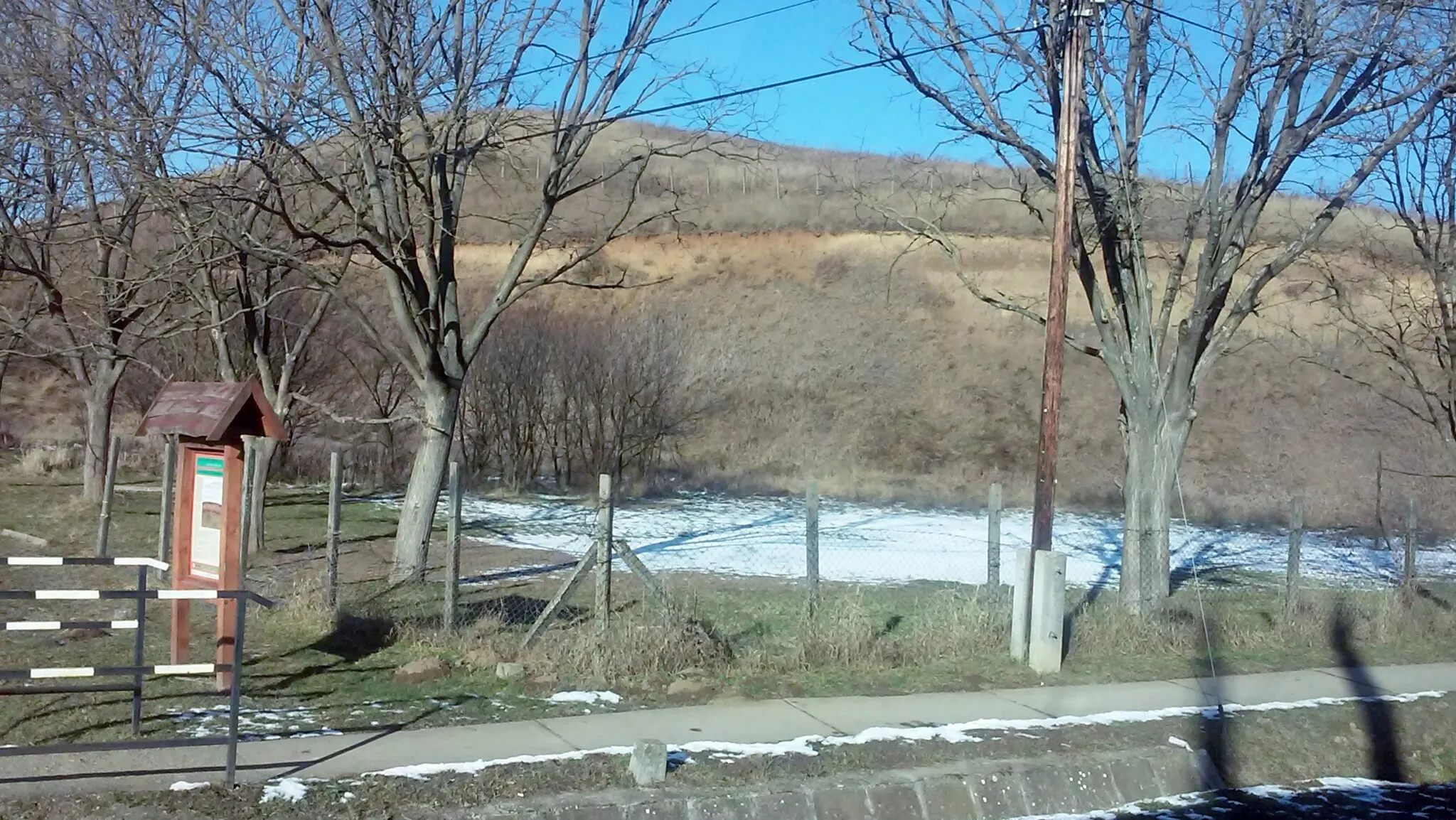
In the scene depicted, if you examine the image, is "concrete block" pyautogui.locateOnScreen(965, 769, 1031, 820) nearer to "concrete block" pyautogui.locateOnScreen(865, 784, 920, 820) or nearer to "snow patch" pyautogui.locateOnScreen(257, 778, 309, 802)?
"concrete block" pyautogui.locateOnScreen(865, 784, 920, 820)

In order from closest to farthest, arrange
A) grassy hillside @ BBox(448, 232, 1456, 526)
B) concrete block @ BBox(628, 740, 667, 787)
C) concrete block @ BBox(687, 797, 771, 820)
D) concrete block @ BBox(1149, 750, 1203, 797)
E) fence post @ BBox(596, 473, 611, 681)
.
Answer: concrete block @ BBox(687, 797, 771, 820) < concrete block @ BBox(628, 740, 667, 787) < concrete block @ BBox(1149, 750, 1203, 797) < fence post @ BBox(596, 473, 611, 681) < grassy hillside @ BBox(448, 232, 1456, 526)

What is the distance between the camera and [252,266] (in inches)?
787

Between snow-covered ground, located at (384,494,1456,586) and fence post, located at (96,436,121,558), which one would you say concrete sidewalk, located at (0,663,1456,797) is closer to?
snow-covered ground, located at (384,494,1456,586)

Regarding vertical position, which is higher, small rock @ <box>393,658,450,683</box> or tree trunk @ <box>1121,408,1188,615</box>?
tree trunk @ <box>1121,408,1188,615</box>

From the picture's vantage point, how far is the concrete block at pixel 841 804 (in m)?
6.87

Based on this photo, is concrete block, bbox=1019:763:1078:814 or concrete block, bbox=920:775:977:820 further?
concrete block, bbox=1019:763:1078:814

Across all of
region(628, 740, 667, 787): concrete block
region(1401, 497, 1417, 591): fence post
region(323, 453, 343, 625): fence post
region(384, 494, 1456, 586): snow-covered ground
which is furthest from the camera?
region(384, 494, 1456, 586): snow-covered ground

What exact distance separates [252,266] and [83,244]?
4.34 metres

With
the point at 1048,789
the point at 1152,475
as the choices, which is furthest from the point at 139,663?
the point at 1152,475

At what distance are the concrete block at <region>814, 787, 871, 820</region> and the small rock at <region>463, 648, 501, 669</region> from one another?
3.72 metres

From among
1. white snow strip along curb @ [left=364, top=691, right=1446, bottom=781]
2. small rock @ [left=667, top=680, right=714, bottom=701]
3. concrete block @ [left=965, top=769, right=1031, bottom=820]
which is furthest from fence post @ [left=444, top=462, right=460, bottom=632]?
concrete block @ [left=965, top=769, right=1031, bottom=820]

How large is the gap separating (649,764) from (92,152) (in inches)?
468

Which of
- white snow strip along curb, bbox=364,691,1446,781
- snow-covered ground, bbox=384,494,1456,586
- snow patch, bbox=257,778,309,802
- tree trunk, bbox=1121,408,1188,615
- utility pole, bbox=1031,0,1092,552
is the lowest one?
snow patch, bbox=257,778,309,802

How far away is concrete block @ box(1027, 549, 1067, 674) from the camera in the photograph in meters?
10.4
